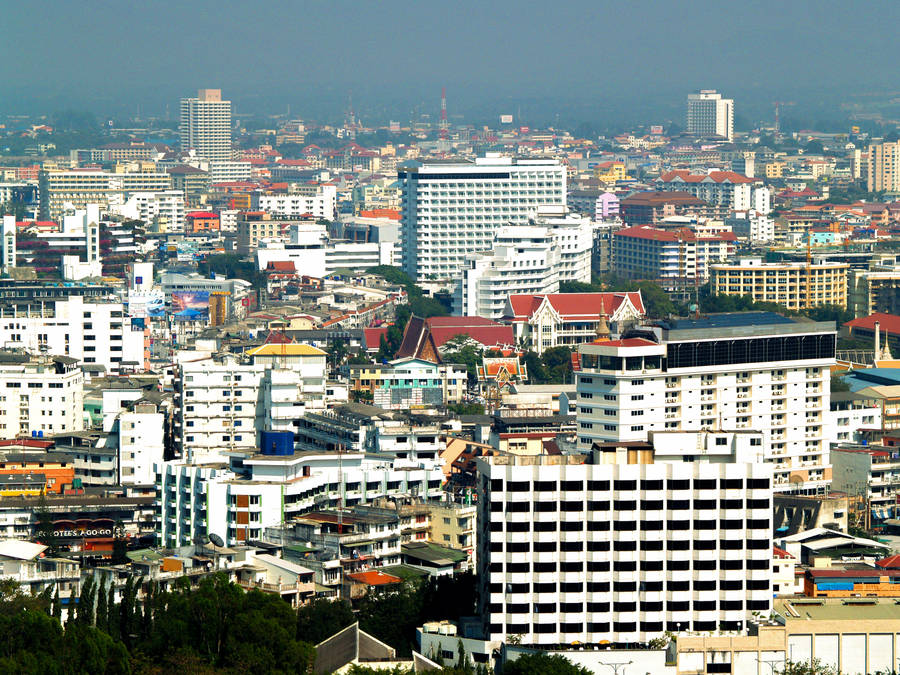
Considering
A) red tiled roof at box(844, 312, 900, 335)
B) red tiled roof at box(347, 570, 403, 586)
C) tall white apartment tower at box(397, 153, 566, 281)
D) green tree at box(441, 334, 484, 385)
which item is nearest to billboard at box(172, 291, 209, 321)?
green tree at box(441, 334, 484, 385)

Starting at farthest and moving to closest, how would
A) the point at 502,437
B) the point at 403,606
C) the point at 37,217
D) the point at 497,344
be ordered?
1. the point at 37,217
2. the point at 497,344
3. the point at 502,437
4. the point at 403,606

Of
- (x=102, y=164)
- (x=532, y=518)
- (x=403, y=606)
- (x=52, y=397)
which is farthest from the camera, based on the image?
(x=102, y=164)

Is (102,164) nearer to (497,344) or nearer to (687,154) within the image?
(687,154)

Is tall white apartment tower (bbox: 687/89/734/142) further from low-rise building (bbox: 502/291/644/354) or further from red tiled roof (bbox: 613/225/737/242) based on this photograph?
low-rise building (bbox: 502/291/644/354)

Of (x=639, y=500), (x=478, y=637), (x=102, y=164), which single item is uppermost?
(x=102, y=164)

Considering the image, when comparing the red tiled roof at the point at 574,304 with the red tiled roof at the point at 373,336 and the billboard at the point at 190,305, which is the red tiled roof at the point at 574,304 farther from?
the billboard at the point at 190,305

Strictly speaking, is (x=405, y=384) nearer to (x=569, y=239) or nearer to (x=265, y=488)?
(x=265, y=488)

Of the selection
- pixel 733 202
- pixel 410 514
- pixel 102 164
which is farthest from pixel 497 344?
pixel 102 164
